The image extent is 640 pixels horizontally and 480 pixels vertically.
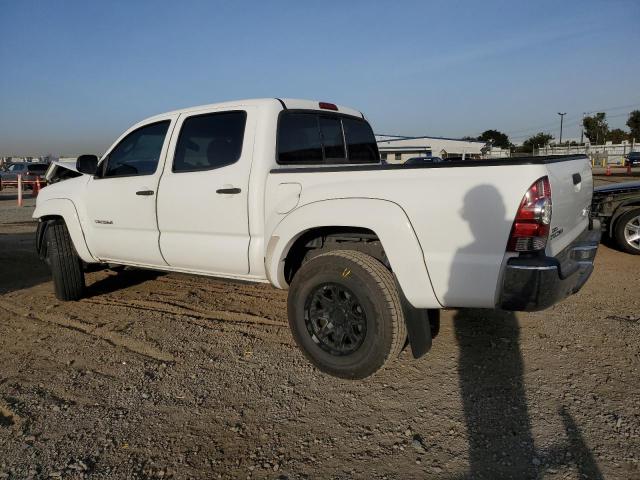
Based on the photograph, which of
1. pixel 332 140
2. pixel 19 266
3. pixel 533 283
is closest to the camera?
pixel 533 283

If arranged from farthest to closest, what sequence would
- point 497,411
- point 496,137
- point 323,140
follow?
point 496,137, point 323,140, point 497,411

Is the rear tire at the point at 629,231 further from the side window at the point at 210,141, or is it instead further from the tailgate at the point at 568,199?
the side window at the point at 210,141

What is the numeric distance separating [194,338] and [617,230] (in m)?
6.13

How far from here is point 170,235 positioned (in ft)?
14.5

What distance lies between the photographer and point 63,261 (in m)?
5.35

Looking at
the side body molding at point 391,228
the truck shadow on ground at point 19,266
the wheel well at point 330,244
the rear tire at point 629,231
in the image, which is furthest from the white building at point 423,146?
the side body molding at point 391,228

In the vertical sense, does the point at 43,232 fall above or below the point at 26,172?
below

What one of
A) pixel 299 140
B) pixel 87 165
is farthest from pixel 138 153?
pixel 299 140

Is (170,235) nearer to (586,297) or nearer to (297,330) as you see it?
(297,330)

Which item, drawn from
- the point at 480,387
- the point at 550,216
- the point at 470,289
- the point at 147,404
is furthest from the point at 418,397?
the point at 147,404

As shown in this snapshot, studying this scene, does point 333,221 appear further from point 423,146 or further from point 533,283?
point 423,146

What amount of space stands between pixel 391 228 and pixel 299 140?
154 cm

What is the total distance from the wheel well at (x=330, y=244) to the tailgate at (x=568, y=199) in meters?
1.08

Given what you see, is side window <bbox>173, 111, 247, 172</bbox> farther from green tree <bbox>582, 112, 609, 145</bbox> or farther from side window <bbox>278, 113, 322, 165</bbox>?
green tree <bbox>582, 112, 609, 145</bbox>
